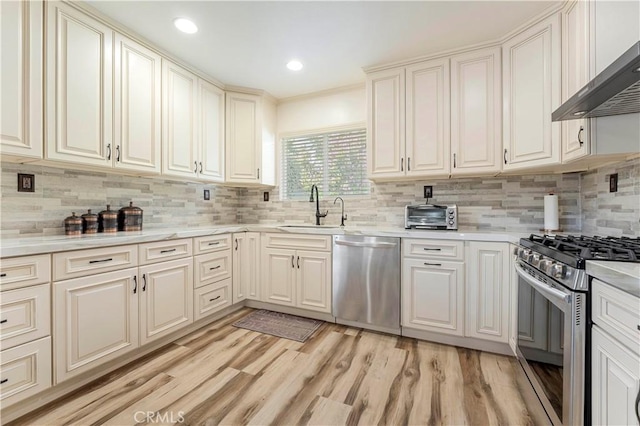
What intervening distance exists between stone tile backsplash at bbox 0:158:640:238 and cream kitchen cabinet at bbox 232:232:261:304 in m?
0.61

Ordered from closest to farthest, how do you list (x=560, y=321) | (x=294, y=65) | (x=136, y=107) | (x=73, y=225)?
(x=560, y=321)
(x=73, y=225)
(x=136, y=107)
(x=294, y=65)

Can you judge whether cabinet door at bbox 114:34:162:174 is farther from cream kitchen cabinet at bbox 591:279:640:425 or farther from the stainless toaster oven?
cream kitchen cabinet at bbox 591:279:640:425

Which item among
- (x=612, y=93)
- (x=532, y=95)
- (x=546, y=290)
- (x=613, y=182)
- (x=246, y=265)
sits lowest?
(x=246, y=265)

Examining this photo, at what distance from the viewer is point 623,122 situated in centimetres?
155

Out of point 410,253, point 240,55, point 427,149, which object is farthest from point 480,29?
point 240,55

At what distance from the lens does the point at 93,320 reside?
68.4 inches

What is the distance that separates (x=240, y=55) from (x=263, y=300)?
2.40 metres

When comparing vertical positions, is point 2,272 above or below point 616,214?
below

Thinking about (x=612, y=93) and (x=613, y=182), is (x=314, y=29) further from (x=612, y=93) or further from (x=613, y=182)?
(x=613, y=182)

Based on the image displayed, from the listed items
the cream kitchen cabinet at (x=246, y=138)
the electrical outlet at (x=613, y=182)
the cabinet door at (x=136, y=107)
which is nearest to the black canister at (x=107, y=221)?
the cabinet door at (x=136, y=107)

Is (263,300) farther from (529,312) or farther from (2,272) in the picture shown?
(529,312)

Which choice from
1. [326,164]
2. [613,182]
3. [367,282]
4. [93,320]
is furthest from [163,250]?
[613,182]

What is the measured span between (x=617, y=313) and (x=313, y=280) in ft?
6.89

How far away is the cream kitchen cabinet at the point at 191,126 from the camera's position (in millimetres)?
2486
